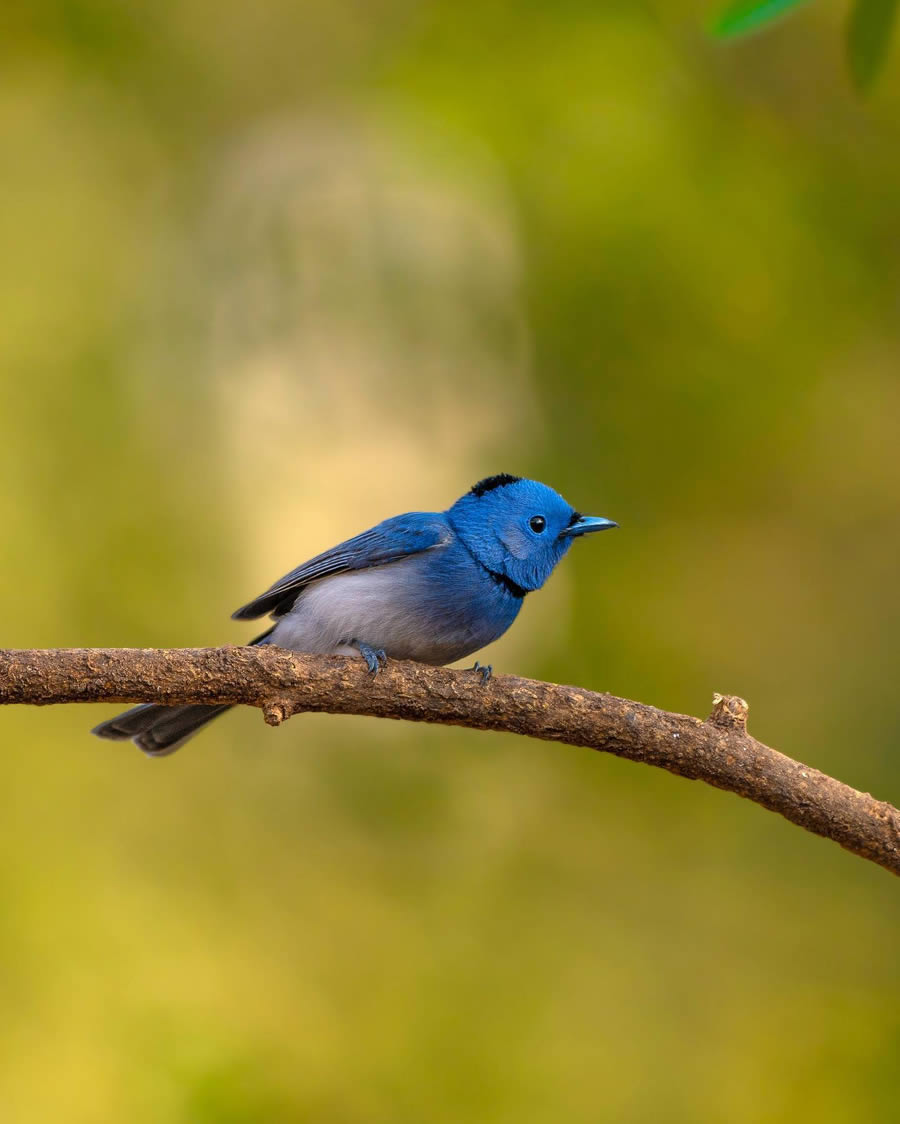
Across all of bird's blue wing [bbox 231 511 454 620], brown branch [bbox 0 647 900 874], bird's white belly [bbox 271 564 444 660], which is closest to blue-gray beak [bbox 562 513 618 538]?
bird's blue wing [bbox 231 511 454 620]

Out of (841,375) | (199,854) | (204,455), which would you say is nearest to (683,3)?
(841,375)

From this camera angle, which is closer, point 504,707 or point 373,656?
point 504,707

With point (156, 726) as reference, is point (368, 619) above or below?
above

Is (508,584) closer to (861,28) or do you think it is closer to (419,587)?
(419,587)

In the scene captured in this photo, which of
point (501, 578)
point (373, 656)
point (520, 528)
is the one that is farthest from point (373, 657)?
point (520, 528)

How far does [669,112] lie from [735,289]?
1148 mm

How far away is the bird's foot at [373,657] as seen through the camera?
10.9 ft

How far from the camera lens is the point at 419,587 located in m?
4.12

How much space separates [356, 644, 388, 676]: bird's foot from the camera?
333 centimetres

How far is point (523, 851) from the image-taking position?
666cm

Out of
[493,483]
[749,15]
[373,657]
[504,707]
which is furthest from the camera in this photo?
[493,483]

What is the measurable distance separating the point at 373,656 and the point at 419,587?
1.77 ft

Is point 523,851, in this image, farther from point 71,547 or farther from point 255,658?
point 255,658

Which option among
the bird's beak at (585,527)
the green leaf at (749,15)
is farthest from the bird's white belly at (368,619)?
the green leaf at (749,15)
